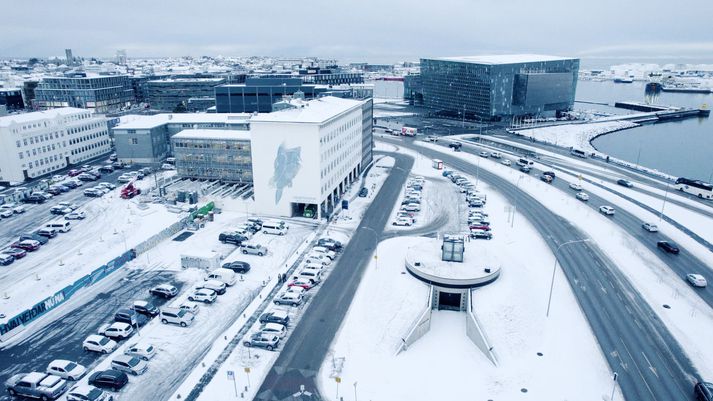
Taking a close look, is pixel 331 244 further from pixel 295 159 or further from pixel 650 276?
pixel 650 276

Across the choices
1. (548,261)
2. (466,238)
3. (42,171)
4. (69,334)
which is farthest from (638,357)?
(42,171)

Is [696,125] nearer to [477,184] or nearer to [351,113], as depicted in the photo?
[477,184]

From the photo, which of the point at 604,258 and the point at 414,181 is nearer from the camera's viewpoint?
the point at 604,258

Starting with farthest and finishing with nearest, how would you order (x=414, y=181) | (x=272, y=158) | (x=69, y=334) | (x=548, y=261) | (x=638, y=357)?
(x=414, y=181)
(x=272, y=158)
(x=548, y=261)
(x=69, y=334)
(x=638, y=357)

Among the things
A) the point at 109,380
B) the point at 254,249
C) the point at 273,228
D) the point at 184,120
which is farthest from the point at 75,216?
the point at 109,380

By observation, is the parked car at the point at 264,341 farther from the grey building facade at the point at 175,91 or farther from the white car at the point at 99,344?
the grey building facade at the point at 175,91

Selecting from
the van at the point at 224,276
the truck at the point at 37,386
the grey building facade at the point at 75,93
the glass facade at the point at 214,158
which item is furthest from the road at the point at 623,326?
the grey building facade at the point at 75,93

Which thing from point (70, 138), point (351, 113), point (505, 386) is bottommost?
point (505, 386)
